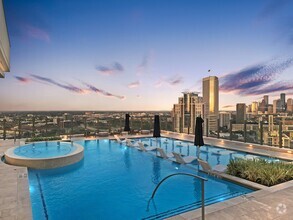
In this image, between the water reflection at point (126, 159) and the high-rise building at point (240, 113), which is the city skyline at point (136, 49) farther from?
the water reflection at point (126, 159)

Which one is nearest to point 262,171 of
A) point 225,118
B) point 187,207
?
Result: point 187,207

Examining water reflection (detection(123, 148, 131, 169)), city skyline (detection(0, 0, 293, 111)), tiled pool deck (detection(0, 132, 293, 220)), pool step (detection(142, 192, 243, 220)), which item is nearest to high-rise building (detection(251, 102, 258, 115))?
city skyline (detection(0, 0, 293, 111))

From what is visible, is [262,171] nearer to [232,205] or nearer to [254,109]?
[232,205]

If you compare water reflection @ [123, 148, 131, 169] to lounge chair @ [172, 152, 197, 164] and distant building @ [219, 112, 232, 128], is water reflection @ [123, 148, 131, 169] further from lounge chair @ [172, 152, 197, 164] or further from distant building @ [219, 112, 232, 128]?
distant building @ [219, 112, 232, 128]

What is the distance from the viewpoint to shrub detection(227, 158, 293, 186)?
5929mm

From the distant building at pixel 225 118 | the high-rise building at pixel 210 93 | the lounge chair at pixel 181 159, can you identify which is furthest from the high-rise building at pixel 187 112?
the lounge chair at pixel 181 159

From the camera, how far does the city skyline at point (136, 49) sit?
1327cm

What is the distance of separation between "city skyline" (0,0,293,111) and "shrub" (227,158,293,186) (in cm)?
1010

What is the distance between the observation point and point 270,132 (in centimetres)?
1125

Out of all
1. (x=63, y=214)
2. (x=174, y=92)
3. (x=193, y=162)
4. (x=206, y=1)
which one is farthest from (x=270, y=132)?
(x=174, y=92)

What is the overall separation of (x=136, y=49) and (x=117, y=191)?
12967 mm

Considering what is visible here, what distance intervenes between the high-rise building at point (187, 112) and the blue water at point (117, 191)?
328 inches

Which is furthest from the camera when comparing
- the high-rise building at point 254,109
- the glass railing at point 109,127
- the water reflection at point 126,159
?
the high-rise building at point 254,109

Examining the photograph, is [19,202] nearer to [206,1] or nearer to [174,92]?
[206,1]
